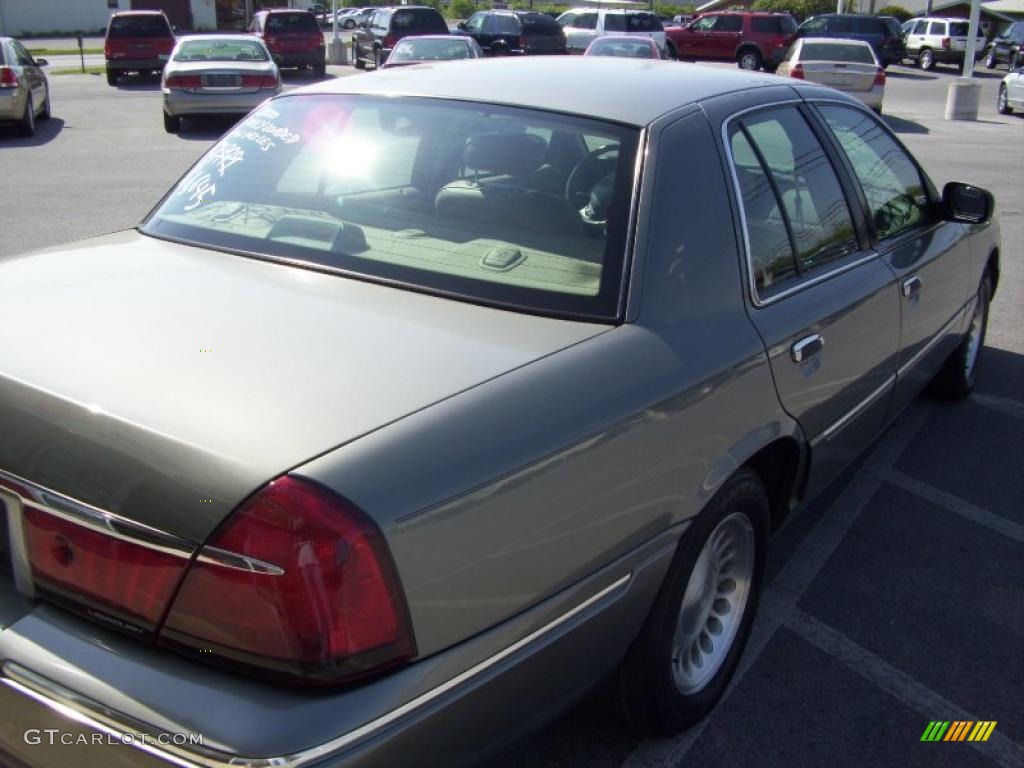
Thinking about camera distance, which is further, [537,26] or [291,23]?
[537,26]

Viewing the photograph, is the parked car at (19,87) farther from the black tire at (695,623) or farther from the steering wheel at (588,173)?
the black tire at (695,623)

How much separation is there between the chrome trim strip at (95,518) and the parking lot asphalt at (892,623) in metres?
0.81

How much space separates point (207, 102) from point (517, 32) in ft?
50.3

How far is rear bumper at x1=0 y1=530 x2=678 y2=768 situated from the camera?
1.80 meters

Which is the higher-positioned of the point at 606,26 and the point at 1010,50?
the point at 606,26

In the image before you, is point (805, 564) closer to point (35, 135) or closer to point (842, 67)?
point (35, 135)

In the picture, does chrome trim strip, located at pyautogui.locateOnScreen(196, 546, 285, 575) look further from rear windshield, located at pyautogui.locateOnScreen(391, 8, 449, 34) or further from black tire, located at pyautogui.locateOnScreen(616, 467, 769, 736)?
rear windshield, located at pyautogui.locateOnScreen(391, 8, 449, 34)

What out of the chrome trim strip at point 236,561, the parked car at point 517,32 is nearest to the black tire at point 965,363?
the chrome trim strip at point 236,561

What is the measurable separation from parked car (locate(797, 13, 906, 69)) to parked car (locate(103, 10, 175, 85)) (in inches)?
760

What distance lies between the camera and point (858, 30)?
115 feet

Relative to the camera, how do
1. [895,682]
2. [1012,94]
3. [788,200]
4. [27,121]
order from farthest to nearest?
[1012,94]
[27,121]
[788,200]
[895,682]

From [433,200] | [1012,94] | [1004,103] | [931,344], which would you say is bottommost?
[1004,103]

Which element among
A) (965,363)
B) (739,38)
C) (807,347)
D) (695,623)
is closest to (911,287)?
(807,347)

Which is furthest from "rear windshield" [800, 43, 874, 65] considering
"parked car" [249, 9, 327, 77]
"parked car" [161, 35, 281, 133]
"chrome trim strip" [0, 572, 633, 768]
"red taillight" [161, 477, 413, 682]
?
"red taillight" [161, 477, 413, 682]
